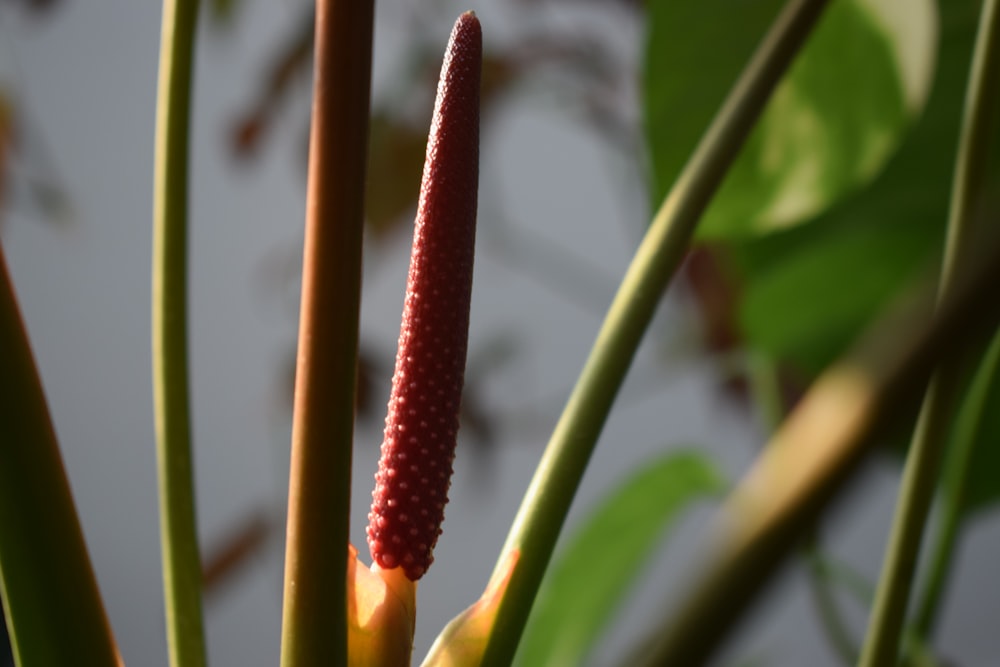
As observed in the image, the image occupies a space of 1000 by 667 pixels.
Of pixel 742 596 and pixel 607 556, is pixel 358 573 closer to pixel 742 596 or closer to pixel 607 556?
pixel 742 596

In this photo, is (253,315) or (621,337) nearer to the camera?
(621,337)

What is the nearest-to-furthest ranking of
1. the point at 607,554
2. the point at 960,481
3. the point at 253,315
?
the point at 960,481, the point at 607,554, the point at 253,315

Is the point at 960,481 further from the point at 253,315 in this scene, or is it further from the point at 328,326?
the point at 253,315

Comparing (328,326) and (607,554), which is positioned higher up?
(328,326)

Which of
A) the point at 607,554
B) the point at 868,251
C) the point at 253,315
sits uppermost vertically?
the point at 868,251

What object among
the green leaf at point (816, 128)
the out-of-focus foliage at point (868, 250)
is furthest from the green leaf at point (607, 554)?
the green leaf at point (816, 128)


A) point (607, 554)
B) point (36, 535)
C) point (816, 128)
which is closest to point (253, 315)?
point (607, 554)

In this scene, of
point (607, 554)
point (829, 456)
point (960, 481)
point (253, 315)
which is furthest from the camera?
point (253, 315)
